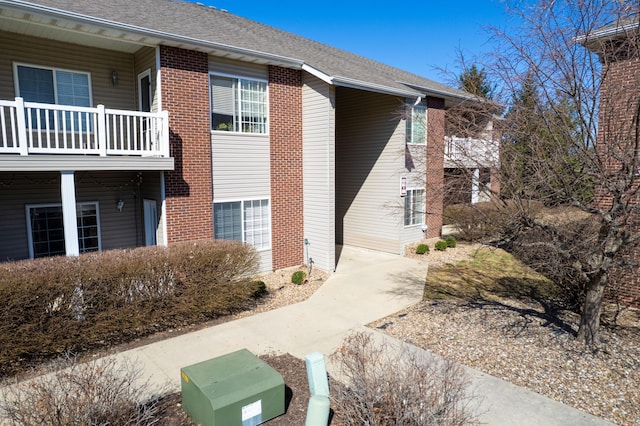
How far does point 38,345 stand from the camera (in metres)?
6.07

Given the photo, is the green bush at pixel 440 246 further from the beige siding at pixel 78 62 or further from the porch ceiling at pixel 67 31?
the porch ceiling at pixel 67 31

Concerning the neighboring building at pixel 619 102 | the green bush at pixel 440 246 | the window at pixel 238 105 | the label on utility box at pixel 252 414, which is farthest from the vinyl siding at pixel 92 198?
the green bush at pixel 440 246

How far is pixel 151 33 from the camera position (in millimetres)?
9047

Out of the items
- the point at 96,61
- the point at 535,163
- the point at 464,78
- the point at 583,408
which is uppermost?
the point at 96,61

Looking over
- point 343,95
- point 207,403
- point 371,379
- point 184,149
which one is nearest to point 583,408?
point 371,379

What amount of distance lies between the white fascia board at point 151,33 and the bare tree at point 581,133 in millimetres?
6266

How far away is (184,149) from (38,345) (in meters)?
5.52

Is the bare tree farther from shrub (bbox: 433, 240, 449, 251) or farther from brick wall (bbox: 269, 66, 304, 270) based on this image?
shrub (bbox: 433, 240, 449, 251)

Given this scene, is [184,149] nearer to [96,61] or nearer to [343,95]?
[96,61]

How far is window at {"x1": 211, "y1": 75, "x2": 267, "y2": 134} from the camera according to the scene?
1086 cm

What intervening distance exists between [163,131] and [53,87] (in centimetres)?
305

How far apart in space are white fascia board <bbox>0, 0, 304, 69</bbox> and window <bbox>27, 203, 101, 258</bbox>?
449 cm

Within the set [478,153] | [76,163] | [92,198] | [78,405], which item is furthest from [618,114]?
[92,198]

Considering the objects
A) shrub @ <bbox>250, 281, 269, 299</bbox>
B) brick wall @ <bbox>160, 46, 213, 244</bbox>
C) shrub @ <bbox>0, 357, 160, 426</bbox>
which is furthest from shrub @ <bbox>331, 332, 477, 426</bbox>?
brick wall @ <bbox>160, 46, 213, 244</bbox>
